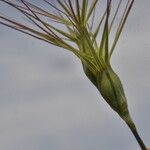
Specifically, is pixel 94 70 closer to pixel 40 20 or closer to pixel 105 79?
pixel 105 79

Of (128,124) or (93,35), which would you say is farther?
(93,35)

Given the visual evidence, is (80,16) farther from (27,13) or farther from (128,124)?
(128,124)

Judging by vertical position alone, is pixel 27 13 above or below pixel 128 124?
above

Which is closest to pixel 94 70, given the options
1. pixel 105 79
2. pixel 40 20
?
pixel 105 79

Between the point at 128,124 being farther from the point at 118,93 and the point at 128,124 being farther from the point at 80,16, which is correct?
the point at 80,16

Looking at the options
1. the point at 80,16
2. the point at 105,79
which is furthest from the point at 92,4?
the point at 105,79

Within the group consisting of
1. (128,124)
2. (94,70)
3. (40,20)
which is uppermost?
(40,20)

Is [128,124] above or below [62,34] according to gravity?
below

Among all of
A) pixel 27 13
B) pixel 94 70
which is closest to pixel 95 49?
pixel 94 70
